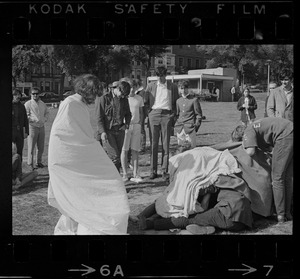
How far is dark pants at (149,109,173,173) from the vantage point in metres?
6.34

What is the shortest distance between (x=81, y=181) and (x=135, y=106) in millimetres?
902

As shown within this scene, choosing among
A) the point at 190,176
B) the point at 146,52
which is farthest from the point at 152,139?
the point at 146,52

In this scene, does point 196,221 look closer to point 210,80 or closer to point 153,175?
point 153,175

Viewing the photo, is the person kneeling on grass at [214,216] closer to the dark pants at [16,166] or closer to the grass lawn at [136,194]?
the grass lawn at [136,194]

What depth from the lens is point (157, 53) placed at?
236 inches

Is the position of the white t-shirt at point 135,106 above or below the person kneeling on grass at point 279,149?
above

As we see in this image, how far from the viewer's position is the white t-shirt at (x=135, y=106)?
621 centimetres

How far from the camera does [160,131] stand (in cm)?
644

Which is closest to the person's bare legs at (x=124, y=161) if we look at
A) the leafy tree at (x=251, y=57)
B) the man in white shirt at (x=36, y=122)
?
the man in white shirt at (x=36, y=122)

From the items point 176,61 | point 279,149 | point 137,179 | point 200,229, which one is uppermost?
point 176,61
